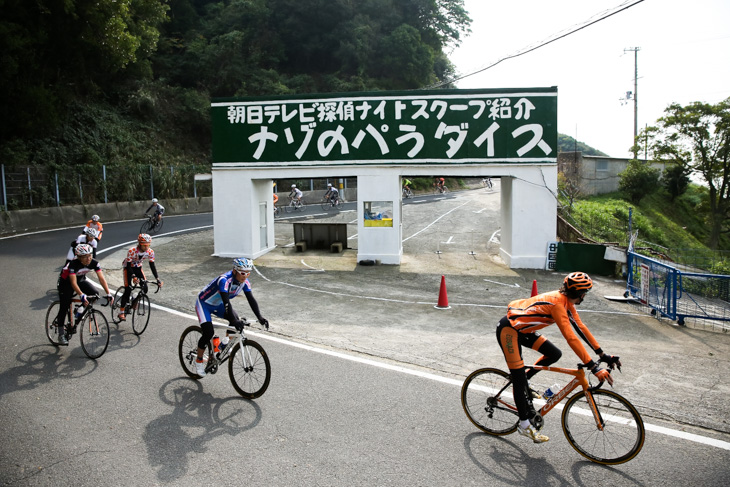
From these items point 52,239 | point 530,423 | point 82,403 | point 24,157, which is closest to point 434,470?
point 530,423

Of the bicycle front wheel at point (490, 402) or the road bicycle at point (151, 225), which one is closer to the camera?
the bicycle front wheel at point (490, 402)

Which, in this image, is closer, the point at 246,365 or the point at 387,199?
the point at 246,365

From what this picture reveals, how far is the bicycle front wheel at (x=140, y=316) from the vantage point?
394 inches

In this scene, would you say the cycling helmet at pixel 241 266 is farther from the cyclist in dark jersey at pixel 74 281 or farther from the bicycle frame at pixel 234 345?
the cyclist in dark jersey at pixel 74 281

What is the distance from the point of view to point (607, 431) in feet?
18.5

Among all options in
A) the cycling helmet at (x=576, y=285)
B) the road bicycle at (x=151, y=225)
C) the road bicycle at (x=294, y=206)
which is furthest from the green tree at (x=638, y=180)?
the cycling helmet at (x=576, y=285)

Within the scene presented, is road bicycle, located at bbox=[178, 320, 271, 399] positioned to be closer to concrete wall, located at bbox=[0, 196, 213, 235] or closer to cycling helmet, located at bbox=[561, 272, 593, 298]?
cycling helmet, located at bbox=[561, 272, 593, 298]

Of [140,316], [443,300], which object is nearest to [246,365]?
[140,316]

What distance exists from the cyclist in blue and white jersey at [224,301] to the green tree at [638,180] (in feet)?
154

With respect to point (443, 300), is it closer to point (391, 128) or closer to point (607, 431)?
point (607, 431)

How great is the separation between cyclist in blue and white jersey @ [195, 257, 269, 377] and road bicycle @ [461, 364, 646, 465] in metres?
2.86

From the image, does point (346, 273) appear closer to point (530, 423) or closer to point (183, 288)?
point (183, 288)

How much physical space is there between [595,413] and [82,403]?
240 inches

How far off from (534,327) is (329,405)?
2750 millimetres
